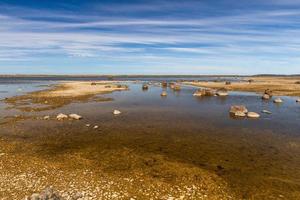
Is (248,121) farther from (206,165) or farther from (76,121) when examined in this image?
(76,121)

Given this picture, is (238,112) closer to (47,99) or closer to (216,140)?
(216,140)

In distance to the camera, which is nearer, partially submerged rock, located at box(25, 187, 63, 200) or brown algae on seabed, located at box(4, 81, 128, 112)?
partially submerged rock, located at box(25, 187, 63, 200)

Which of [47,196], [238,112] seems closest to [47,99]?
[238,112]

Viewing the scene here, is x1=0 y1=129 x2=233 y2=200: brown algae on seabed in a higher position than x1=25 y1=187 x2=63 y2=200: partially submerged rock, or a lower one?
lower

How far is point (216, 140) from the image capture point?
2609 centimetres

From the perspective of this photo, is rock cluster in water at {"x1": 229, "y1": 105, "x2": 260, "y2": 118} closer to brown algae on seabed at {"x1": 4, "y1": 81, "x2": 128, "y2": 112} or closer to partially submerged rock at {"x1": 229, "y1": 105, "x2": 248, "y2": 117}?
partially submerged rock at {"x1": 229, "y1": 105, "x2": 248, "y2": 117}

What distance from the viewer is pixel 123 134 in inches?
1113

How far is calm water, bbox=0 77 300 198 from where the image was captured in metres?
17.2

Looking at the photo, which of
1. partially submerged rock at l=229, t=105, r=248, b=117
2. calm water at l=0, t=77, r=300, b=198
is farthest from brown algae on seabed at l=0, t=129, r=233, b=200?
partially submerged rock at l=229, t=105, r=248, b=117

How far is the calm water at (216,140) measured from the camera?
56.5 ft

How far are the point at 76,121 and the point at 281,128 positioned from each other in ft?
89.6

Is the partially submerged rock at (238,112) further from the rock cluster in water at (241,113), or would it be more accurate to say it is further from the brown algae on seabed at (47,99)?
the brown algae on seabed at (47,99)

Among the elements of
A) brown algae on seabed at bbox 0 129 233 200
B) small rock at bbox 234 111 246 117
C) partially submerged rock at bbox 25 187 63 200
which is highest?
partially submerged rock at bbox 25 187 63 200

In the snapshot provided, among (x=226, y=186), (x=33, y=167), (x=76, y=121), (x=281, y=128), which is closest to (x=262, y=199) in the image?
(x=226, y=186)
